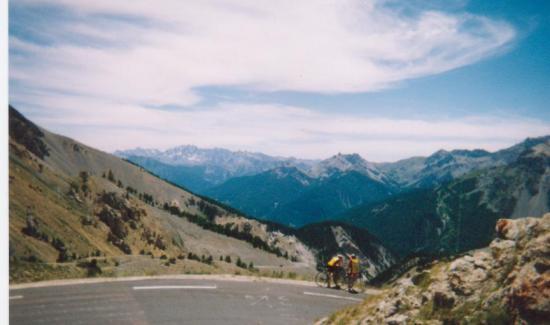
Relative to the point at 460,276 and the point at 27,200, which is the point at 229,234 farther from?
the point at 460,276

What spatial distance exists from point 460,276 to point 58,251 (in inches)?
1496

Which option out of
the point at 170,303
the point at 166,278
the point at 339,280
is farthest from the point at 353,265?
the point at 170,303

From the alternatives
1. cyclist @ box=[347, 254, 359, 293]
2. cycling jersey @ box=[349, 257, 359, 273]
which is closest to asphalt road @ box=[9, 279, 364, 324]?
cyclist @ box=[347, 254, 359, 293]

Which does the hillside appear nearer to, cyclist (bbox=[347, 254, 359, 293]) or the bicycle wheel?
the bicycle wheel

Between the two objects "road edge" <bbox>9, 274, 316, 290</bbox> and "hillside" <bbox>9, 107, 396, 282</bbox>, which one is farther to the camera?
"hillside" <bbox>9, 107, 396, 282</bbox>

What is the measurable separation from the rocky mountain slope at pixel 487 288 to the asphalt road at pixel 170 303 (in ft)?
18.0

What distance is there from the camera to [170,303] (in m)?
16.9

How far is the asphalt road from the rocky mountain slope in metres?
5.48

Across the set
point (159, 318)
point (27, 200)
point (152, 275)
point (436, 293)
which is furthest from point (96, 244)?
point (436, 293)

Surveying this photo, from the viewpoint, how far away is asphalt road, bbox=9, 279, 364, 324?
1464cm

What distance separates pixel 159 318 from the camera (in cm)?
1508

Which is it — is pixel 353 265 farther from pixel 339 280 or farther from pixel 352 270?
pixel 339 280

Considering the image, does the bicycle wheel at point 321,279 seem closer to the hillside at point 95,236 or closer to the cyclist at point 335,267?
the cyclist at point 335,267

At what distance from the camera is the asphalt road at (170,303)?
1464 centimetres
